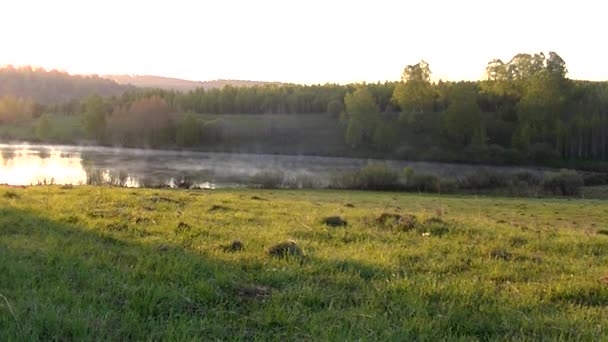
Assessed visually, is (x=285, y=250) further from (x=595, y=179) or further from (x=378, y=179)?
(x=595, y=179)

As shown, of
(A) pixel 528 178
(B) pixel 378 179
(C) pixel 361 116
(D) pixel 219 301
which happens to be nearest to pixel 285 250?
(D) pixel 219 301

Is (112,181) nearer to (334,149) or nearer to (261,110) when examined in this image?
(334,149)

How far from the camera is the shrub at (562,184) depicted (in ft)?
212

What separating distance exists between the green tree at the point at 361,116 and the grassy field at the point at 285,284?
3990 inches

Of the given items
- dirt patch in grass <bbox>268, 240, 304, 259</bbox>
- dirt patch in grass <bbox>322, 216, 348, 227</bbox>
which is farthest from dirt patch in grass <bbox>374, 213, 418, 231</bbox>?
dirt patch in grass <bbox>268, 240, 304, 259</bbox>

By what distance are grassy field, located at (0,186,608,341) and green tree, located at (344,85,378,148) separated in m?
101

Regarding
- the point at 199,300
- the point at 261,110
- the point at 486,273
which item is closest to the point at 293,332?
the point at 199,300

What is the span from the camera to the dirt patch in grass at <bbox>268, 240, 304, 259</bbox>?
8177 mm

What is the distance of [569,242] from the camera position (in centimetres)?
1101

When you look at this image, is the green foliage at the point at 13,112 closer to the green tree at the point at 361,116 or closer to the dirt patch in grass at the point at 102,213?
the green tree at the point at 361,116

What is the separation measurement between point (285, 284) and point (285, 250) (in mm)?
1621

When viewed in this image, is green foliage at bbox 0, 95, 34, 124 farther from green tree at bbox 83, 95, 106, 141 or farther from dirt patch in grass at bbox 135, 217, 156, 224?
dirt patch in grass at bbox 135, 217, 156, 224

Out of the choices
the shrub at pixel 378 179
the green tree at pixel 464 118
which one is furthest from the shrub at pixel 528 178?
the green tree at pixel 464 118

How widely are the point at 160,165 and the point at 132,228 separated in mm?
73322
